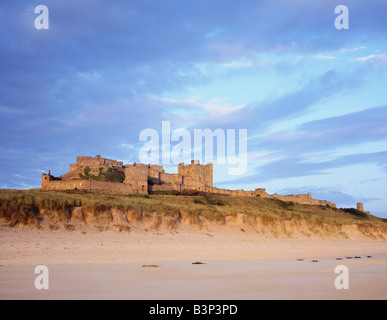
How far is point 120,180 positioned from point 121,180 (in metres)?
0.33

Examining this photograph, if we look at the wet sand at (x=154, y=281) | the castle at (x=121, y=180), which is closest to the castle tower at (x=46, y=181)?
the castle at (x=121, y=180)

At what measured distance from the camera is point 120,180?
6228 cm

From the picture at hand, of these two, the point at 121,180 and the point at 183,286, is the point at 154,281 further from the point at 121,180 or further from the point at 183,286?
the point at 121,180

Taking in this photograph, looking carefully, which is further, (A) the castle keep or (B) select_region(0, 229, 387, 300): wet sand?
(A) the castle keep

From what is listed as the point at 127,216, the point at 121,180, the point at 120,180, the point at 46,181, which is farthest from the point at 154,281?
the point at 121,180

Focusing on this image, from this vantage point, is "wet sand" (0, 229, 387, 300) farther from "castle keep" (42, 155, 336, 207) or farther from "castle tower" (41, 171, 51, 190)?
"castle tower" (41, 171, 51, 190)

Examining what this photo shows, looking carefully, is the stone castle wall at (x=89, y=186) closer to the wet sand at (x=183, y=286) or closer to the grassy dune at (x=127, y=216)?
the grassy dune at (x=127, y=216)

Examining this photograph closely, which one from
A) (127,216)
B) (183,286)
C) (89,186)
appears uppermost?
(89,186)

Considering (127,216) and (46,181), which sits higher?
(46,181)

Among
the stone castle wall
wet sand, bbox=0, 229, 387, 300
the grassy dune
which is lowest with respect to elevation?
wet sand, bbox=0, 229, 387, 300

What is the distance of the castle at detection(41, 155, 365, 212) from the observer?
171 ft

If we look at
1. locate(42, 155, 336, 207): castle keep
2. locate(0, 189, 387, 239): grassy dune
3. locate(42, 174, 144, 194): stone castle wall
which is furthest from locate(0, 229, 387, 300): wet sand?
locate(42, 155, 336, 207): castle keep

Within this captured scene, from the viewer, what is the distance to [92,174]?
204ft
